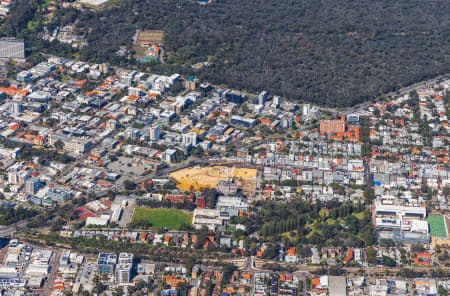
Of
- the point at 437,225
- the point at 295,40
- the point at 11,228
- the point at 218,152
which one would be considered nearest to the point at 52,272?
the point at 11,228

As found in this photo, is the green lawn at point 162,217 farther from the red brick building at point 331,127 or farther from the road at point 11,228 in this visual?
the red brick building at point 331,127

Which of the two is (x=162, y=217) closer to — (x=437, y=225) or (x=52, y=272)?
(x=52, y=272)

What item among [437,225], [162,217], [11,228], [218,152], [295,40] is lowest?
[437,225]

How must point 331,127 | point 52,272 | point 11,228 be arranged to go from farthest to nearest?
point 331,127 < point 11,228 < point 52,272

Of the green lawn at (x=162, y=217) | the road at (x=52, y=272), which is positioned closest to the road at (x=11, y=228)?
the road at (x=52, y=272)

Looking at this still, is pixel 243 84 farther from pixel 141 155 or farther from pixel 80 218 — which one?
pixel 80 218

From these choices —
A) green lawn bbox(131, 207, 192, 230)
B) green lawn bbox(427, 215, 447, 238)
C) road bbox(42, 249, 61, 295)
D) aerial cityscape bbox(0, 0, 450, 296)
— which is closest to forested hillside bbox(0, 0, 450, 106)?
aerial cityscape bbox(0, 0, 450, 296)

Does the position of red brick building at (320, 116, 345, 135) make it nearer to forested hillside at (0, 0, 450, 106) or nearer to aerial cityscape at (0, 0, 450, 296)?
aerial cityscape at (0, 0, 450, 296)
